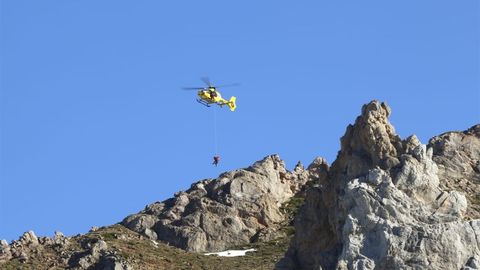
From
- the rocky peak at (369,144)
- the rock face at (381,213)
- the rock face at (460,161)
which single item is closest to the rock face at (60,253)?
the rock face at (381,213)

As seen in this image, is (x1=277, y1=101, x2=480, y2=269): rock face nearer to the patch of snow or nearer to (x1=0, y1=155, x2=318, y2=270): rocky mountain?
(x1=0, y1=155, x2=318, y2=270): rocky mountain

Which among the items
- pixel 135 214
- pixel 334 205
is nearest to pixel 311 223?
pixel 334 205

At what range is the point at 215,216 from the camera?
18988 cm

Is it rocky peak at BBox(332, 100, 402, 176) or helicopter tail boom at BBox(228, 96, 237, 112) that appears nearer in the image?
rocky peak at BBox(332, 100, 402, 176)

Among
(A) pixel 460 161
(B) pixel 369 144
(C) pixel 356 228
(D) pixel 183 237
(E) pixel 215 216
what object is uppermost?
(E) pixel 215 216

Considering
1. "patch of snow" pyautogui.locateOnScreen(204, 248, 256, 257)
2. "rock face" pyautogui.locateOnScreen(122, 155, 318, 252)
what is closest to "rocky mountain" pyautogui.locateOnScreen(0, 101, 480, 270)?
"rock face" pyautogui.locateOnScreen(122, 155, 318, 252)

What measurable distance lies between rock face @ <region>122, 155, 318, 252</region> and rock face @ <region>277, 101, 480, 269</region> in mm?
45898

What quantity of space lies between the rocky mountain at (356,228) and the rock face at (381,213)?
8 cm

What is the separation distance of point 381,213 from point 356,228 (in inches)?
95.7

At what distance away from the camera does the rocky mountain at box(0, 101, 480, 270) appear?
415 ft

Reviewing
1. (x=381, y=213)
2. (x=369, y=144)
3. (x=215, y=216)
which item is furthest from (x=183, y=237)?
(x=381, y=213)

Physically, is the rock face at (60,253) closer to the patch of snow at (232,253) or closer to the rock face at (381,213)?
the patch of snow at (232,253)

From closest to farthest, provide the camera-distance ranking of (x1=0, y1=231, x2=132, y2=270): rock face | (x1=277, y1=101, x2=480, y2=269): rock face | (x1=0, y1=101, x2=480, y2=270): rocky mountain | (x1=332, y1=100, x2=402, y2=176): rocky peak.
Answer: (x1=277, y1=101, x2=480, y2=269): rock face
(x1=0, y1=101, x2=480, y2=270): rocky mountain
(x1=332, y1=100, x2=402, y2=176): rocky peak
(x1=0, y1=231, x2=132, y2=270): rock face

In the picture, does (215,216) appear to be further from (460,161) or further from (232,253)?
(460,161)
